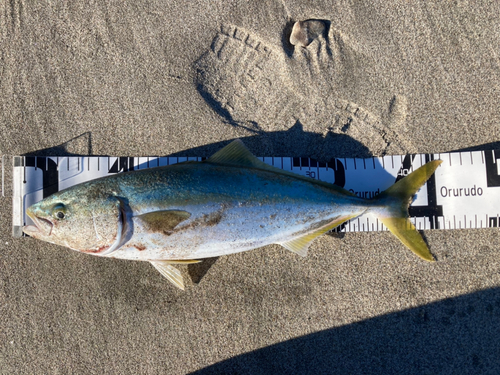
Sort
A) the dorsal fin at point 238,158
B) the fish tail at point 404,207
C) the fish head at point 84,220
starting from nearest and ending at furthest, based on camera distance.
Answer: the fish head at point 84,220, the dorsal fin at point 238,158, the fish tail at point 404,207

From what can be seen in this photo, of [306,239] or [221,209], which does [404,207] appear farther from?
[221,209]

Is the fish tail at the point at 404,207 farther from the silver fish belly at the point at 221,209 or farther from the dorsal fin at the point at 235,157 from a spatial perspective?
the dorsal fin at the point at 235,157

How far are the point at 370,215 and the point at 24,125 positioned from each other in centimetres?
283

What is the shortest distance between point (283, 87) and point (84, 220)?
1.74 meters

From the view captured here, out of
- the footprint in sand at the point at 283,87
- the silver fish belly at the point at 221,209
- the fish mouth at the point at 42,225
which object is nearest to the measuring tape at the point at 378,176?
the footprint in sand at the point at 283,87

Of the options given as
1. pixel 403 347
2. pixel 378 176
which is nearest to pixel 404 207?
pixel 378 176

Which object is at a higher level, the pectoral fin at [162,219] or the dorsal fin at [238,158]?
the dorsal fin at [238,158]

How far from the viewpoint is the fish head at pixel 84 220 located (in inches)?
76.2

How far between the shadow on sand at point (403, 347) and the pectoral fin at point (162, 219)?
1243mm

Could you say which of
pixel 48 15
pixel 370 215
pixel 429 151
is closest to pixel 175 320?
pixel 370 215

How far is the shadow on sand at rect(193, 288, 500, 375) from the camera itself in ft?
8.20

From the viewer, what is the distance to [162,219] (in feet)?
6.49

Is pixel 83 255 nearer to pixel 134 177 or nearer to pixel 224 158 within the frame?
pixel 134 177

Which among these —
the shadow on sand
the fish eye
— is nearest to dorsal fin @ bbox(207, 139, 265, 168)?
the fish eye
